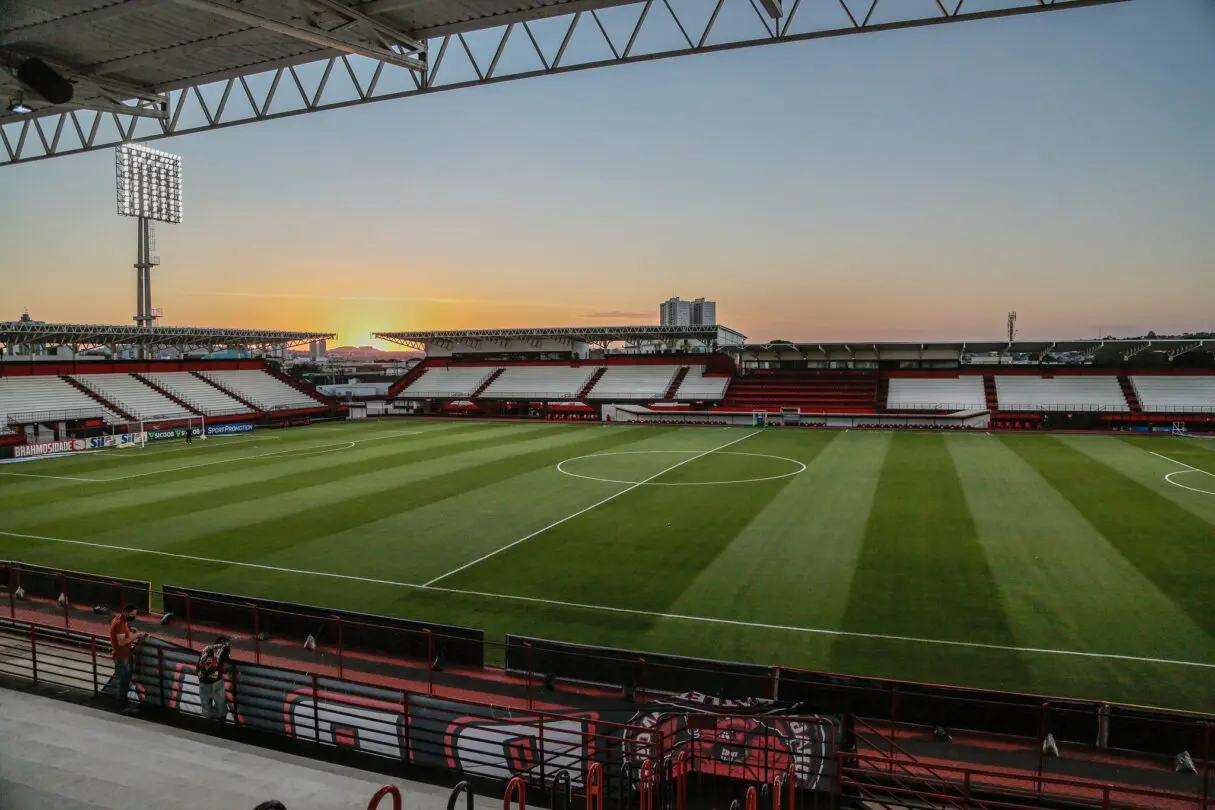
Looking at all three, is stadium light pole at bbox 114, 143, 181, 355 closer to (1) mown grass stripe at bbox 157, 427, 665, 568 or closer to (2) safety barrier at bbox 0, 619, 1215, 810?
(1) mown grass stripe at bbox 157, 427, 665, 568

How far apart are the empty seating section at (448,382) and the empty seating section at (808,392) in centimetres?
2402

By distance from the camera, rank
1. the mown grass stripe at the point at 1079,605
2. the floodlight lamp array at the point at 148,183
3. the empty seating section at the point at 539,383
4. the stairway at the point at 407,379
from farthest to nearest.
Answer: the stairway at the point at 407,379 < the empty seating section at the point at 539,383 < the floodlight lamp array at the point at 148,183 < the mown grass stripe at the point at 1079,605

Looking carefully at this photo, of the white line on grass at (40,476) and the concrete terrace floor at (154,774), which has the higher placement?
the concrete terrace floor at (154,774)

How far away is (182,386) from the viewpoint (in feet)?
178

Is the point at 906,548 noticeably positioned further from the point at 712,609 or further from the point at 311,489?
the point at 311,489

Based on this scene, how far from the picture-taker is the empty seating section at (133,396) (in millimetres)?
47656

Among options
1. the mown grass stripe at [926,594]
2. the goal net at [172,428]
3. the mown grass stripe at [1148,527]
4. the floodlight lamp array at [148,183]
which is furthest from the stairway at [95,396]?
the mown grass stripe at [1148,527]

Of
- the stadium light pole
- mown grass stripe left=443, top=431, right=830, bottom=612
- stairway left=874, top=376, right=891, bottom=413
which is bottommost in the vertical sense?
mown grass stripe left=443, top=431, right=830, bottom=612

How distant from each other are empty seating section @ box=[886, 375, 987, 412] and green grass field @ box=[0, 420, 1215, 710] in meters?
17.0

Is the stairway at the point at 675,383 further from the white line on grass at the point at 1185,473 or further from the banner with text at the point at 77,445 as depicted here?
the banner with text at the point at 77,445

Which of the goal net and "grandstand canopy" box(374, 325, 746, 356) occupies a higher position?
"grandstand canopy" box(374, 325, 746, 356)

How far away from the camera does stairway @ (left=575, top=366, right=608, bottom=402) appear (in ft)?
201

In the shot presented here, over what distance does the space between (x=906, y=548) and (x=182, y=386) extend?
53881mm

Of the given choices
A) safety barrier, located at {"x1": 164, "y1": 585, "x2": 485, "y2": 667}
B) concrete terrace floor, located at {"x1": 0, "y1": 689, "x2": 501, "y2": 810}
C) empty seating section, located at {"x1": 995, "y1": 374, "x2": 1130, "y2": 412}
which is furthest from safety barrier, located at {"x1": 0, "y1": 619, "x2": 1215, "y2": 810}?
empty seating section, located at {"x1": 995, "y1": 374, "x2": 1130, "y2": 412}
